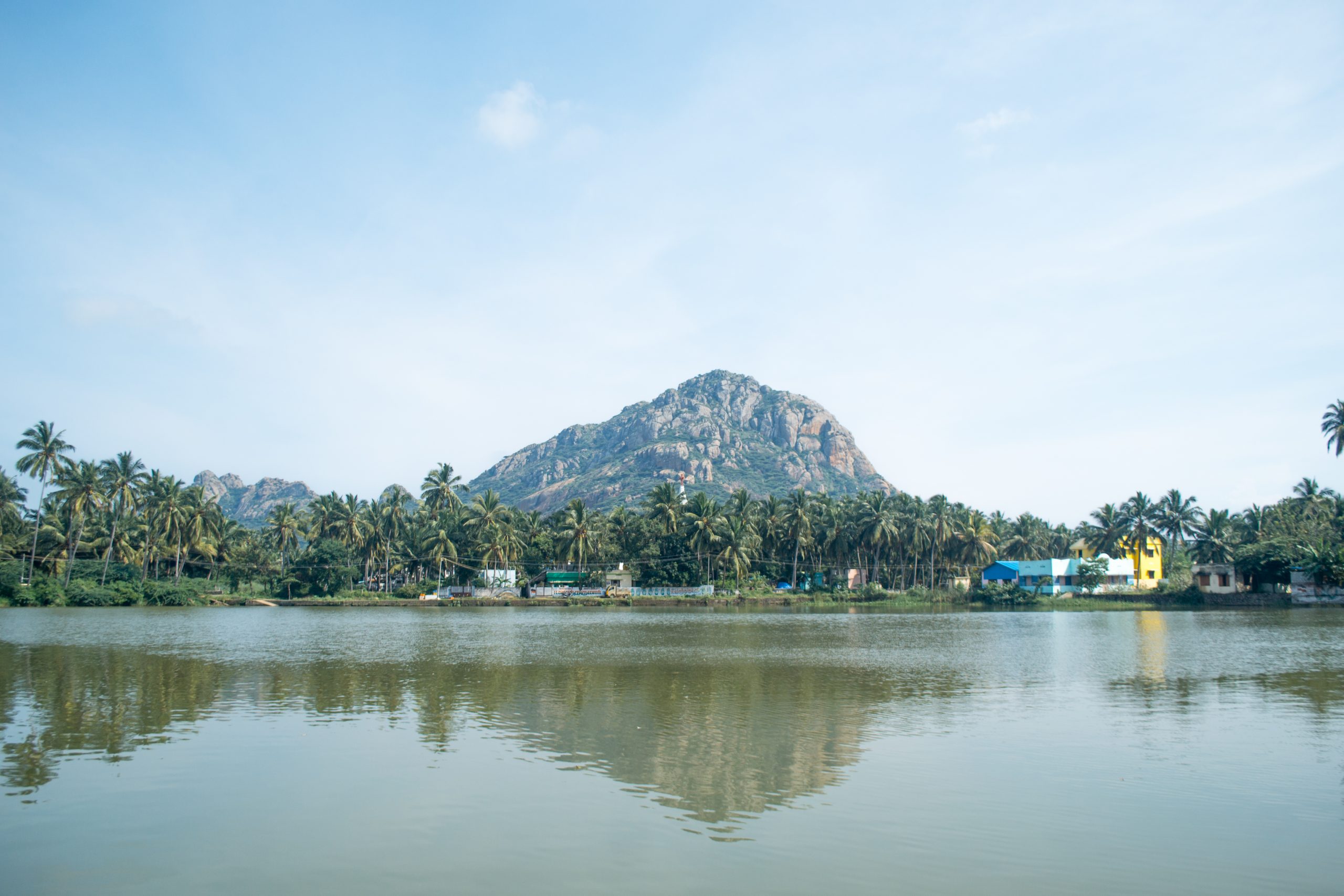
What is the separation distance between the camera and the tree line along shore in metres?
81.9

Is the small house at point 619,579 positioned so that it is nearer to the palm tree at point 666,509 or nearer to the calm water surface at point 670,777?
the palm tree at point 666,509

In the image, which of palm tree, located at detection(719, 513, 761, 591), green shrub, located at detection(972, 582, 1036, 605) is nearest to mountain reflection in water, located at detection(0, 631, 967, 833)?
green shrub, located at detection(972, 582, 1036, 605)

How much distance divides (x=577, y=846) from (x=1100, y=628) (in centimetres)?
5053

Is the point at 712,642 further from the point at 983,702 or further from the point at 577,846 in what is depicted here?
the point at 577,846

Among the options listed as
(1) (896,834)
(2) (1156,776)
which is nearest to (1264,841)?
(2) (1156,776)

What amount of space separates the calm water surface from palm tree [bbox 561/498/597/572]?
2852 inches

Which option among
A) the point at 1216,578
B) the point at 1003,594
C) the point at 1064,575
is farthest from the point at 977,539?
the point at 1216,578

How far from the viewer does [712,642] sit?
40188 mm

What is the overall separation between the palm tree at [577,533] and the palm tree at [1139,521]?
211 ft

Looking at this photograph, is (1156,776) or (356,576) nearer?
(1156,776)

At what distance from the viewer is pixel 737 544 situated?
99.7m

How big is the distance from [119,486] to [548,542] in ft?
160

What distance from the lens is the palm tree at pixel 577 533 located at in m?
103

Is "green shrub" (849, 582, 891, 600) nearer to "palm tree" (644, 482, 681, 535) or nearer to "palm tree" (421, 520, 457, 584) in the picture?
"palm tree" (644, 482, 681, 535)
